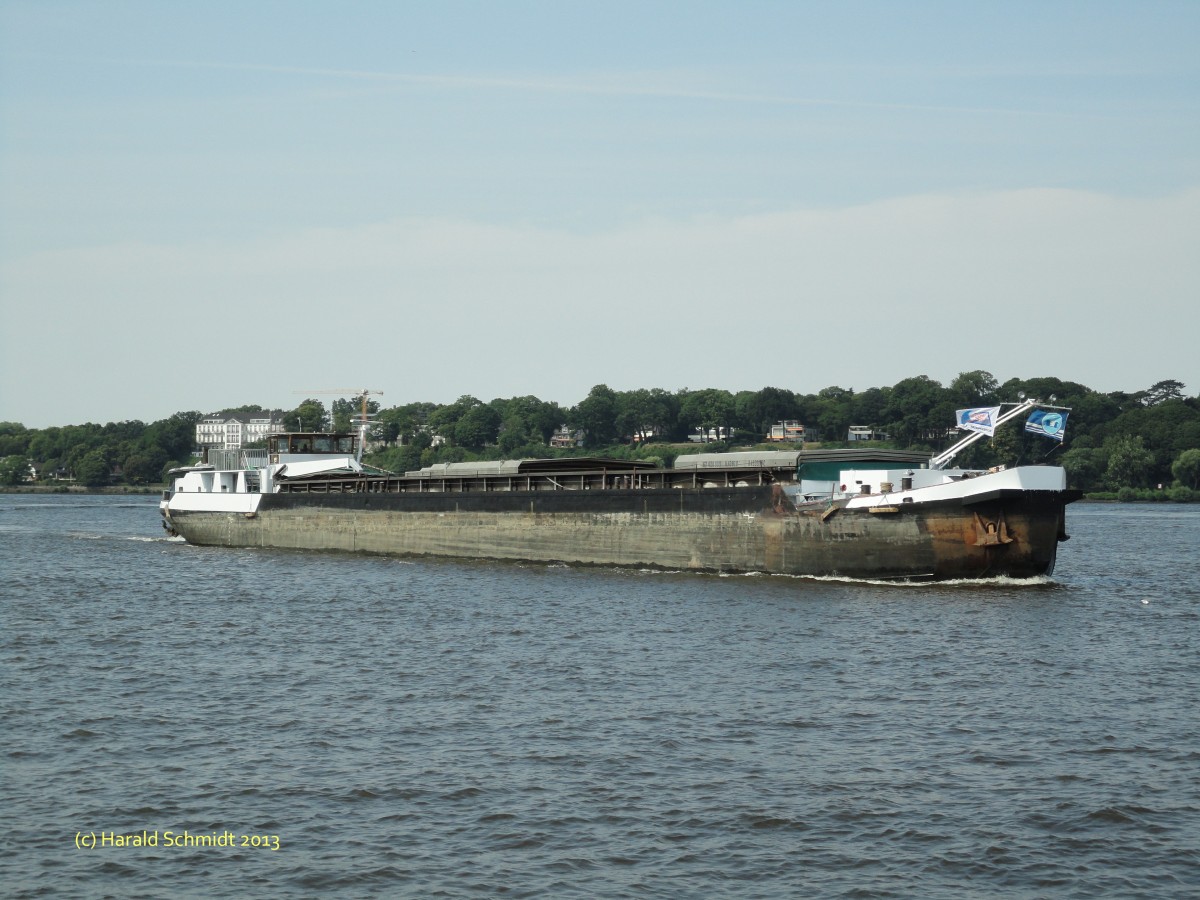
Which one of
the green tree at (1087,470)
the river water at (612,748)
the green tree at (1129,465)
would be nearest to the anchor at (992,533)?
the river water at (612,748)

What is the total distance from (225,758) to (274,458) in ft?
168

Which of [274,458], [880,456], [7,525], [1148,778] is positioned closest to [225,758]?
[1148,778]

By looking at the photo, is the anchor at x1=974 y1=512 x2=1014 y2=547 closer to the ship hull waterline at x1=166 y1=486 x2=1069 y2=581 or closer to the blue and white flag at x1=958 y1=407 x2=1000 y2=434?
the ship hull waterline at x1=166 y1=486 x2=1069 y2=581

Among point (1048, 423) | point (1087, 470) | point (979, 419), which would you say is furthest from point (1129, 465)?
point (1048, 423)

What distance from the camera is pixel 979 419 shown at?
43.5 meters

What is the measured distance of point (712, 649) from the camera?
2914 cm

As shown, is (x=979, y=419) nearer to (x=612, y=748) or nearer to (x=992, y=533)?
(x=992, y=533)

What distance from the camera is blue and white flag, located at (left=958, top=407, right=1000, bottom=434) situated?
42.8 metres

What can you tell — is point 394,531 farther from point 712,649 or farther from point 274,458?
point 712,649

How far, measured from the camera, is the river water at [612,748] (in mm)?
15031

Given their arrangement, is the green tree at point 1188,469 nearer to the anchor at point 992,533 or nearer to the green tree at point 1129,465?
the green tree at point 1129,465

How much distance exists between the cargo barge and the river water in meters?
2.47

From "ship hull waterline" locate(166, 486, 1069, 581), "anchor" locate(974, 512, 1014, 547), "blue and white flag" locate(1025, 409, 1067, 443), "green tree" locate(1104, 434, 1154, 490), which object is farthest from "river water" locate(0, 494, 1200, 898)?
"green tree" locate(1104, 434, 1154, 490)

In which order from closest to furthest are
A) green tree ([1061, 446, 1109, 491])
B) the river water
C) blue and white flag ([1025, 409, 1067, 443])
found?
the river water, blue and white flag ([1025, 409, 1067, 443]), green tree ([1061, 446, 1109, 491])
